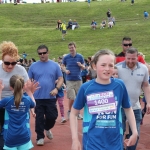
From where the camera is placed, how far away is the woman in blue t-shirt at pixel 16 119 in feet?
19.9

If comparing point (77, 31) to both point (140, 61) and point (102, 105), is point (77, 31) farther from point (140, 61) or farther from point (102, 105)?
point (102, 105)

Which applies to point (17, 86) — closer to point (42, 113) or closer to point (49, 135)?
point (42, 113)

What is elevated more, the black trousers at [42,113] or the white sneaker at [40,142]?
the black trousers at [42,113]

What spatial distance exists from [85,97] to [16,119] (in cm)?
200

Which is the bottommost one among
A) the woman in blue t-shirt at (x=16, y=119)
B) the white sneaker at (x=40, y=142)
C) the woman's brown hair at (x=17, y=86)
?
the white sneaker at (x=40, y=142)

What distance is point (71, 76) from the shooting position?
11.0 metres

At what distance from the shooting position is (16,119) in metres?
6.17

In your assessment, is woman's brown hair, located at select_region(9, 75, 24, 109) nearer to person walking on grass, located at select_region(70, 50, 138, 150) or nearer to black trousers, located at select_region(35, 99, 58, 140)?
person walking on grass, located at select_region(70, 50, 138, 150)

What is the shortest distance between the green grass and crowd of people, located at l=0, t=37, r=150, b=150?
26.0 m

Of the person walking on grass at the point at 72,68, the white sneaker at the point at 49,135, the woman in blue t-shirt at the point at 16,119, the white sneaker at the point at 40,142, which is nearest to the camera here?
the woman in blue t-shirt at the point at 16,119

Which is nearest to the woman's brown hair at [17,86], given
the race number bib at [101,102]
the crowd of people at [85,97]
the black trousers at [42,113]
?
the crowd of people at [85,97]

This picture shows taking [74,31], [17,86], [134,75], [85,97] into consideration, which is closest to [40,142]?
[17,86]

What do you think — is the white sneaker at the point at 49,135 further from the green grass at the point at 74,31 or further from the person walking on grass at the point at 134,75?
the green grass at the point at 74,31

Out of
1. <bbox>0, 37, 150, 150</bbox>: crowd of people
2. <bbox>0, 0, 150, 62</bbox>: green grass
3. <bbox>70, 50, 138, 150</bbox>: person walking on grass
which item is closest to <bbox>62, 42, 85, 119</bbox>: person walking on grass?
<bbox>0, 37, 150, 150</bbox>: crowd of people
